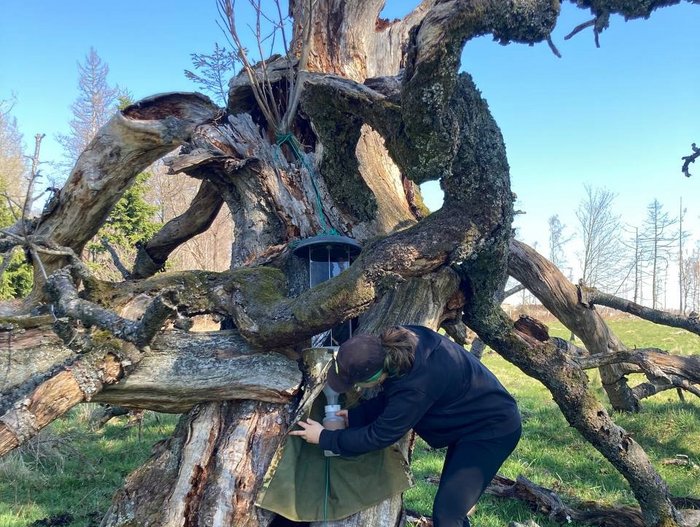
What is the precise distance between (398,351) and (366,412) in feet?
2.36

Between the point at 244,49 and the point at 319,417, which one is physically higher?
the point at 244,49

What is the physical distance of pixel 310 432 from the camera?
11.9ft

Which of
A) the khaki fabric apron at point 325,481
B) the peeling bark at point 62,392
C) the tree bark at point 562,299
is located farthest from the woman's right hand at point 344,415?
the tree bark at point 562,299

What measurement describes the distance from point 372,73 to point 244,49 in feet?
5.73

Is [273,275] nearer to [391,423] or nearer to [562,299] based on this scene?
[391,423]

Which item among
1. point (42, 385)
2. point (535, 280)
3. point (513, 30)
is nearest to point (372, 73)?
point (535, 280)

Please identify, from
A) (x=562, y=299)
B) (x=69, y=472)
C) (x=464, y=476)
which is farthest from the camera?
(x=69, y=472)

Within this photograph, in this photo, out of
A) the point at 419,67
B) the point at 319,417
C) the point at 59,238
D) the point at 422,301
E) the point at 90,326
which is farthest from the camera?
the point at 59,238

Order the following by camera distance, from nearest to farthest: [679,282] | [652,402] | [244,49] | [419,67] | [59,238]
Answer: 1. [419,67]
2. [244,49]
3. [59,238]
4. [652,402]
5. [679,282]

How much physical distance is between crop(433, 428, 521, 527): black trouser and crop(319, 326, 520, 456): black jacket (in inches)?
2.9

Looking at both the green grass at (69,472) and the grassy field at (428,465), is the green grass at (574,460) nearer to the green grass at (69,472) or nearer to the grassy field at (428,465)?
the grassy field at (428,465)

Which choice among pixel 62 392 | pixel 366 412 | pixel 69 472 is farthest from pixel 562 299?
pixel 69 472

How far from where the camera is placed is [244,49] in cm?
540

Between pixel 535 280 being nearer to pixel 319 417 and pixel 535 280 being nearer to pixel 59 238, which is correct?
pixel 319 417
